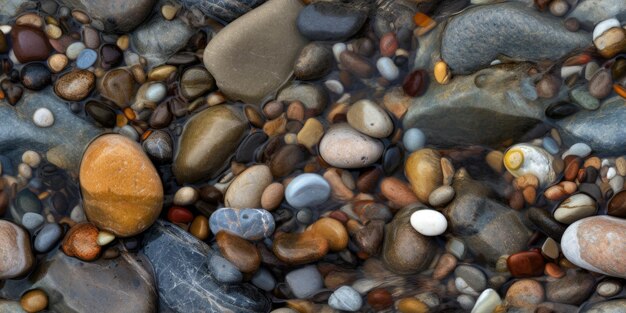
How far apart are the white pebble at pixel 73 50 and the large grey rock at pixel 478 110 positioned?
→ 6.44 ft

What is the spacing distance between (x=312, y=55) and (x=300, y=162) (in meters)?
0.61

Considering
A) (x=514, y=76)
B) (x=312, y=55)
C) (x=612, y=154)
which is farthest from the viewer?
(x=312, y=55)

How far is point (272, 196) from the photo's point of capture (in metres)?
3.20

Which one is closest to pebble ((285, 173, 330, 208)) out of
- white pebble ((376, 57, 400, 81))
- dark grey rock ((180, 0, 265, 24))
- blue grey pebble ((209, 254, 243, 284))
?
blue grey pebble ((209, 254, 243, 284))

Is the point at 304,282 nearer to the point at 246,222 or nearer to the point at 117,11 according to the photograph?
the point at 246,222

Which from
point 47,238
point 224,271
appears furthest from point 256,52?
point 47,238

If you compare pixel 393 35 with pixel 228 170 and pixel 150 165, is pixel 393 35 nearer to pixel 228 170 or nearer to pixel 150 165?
pixel 228 170

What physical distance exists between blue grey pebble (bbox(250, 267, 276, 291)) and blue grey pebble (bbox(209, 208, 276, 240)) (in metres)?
0.19

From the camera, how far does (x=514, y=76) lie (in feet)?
10.2

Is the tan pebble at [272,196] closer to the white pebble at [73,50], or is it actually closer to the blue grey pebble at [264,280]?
the blue grey pebble at [264,280]

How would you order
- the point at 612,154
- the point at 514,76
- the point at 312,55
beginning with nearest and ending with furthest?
the point at 612,154, the point at 514,76, the point at 312,55

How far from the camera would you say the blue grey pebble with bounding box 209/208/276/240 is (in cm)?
317

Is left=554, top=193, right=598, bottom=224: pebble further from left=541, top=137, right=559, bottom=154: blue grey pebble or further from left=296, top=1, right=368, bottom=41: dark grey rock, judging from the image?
left=296, top=1, right=368, bottom=41: dark grey rock

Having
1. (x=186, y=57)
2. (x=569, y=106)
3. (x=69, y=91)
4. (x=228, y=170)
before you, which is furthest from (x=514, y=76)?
(x=69, y=91)
